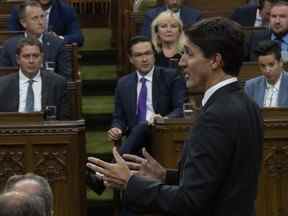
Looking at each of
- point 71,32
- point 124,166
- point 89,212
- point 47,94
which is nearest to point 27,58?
point 47,94

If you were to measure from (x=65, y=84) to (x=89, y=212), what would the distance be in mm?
1100

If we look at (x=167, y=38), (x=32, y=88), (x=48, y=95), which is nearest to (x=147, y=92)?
(x=167, y=38)

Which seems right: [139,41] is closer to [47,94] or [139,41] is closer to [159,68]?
[159,68]

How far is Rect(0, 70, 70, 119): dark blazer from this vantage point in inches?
273

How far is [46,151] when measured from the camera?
20.5 ft

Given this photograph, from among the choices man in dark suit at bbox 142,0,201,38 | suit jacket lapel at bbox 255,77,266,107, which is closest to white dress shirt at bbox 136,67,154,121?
suit jacket lapel at bbox 255,77,266,107

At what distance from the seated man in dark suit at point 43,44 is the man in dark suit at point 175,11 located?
951 mm

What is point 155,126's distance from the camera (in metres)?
6.39

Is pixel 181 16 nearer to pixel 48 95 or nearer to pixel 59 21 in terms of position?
pixel 59 21

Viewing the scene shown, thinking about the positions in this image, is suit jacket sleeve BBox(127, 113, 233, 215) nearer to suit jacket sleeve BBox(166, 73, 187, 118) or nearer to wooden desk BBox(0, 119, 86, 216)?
wooden desk BBox(0, 119, 86, 216)

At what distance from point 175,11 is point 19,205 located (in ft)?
21.2

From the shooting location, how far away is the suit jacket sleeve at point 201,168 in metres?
3.13

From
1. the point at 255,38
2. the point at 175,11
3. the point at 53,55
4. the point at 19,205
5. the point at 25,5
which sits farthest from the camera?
the point at 175,11

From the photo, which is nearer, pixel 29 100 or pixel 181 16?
pixel 29 100
